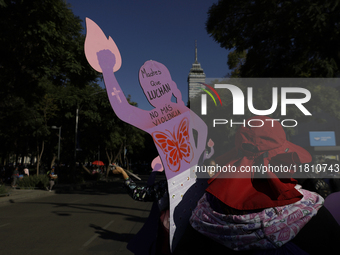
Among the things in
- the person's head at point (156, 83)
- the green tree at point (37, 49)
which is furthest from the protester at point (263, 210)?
the green tree at point (37, 49)

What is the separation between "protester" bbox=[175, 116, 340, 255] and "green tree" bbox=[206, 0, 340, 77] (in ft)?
30.8

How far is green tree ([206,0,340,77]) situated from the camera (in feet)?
31.7

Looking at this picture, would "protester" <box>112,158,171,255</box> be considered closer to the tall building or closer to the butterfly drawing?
the butterfly drawing

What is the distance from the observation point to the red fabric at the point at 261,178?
150 cm

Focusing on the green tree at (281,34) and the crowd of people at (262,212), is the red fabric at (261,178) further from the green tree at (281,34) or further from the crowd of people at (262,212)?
the green tree at (281,34)

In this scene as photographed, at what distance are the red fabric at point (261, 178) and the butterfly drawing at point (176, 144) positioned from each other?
1.03 feet

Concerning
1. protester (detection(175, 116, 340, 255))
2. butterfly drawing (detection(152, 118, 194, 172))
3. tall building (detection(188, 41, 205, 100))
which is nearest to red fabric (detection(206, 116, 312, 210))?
protester (detection(175, 116, 340, 255))

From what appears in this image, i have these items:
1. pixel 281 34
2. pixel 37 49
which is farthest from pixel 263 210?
pixel 37 49

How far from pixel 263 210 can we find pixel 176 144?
2.30ft

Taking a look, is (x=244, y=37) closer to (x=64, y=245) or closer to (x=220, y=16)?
(x=220, y=16)

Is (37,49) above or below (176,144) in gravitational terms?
above

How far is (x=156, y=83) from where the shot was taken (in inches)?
78.2

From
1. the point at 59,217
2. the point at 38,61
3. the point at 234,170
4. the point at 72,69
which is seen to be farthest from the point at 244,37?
the point at 234,170

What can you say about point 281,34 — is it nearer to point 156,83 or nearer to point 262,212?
point 156,83
